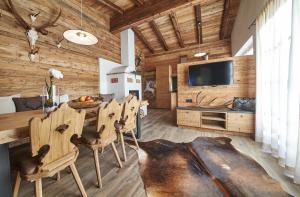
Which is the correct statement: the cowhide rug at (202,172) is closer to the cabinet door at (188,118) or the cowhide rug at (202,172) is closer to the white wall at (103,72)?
the cabinet door at (188,118)

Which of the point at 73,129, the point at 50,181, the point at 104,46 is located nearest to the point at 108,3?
the point at 104,46

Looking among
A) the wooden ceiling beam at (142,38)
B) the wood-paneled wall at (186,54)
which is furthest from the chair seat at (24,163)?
the wood-paneled wall at (186,54)

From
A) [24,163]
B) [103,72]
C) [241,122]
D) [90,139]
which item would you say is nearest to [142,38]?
[103,72]

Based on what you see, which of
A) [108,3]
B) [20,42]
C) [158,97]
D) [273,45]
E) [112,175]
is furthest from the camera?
[158,97]

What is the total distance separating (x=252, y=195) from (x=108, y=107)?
1649 mm

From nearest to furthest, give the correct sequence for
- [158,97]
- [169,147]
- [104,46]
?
[169,147] < [104,46] < [158,97]

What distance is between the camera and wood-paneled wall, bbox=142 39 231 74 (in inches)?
246

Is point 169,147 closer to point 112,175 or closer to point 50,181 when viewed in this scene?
point 112,175

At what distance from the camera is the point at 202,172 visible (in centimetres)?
164

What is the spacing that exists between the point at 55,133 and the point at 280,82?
267cm

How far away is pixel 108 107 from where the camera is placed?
58.9 inches

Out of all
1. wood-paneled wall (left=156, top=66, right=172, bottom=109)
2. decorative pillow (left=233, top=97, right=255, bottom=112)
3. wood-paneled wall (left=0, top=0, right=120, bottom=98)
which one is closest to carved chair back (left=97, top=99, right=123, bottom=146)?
wood-paneled wall (left=0, top=0, right=120, bottom=98)

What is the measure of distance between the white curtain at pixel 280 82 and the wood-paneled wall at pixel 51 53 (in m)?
4.23

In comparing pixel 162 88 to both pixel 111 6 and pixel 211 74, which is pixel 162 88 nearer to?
pixel 211 74
